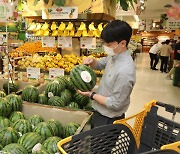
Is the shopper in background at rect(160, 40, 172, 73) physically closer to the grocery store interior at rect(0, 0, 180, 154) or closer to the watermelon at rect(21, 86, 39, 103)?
the grocery store interior at rect(0, 0, 180, 154)

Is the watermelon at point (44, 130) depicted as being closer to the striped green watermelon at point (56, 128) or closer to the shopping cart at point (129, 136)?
the striped green watermelon at point (56, 128)

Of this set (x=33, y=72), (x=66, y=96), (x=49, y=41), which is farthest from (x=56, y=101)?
(x=49, y=41)

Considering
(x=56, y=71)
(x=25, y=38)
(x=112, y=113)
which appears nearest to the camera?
(x=112, y=113)

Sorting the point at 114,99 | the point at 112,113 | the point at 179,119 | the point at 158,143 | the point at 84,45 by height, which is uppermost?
the point at 84,45

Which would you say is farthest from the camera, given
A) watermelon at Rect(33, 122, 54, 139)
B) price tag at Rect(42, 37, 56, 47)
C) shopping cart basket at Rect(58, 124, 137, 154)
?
price tag at Rect(42, 37, 56, 47)

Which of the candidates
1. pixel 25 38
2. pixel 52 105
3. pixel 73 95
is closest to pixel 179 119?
pixel 73 95

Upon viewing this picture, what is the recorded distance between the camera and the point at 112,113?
74.6 inches

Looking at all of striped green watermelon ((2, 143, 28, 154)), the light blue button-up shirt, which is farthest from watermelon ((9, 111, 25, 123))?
the light blue button-up shirt

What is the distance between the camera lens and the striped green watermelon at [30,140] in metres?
1.64

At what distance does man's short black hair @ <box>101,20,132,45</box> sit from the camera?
1.71 metres

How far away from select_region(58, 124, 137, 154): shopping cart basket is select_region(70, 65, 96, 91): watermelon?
0.59m

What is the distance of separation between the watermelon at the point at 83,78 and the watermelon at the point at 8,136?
0.67 metres

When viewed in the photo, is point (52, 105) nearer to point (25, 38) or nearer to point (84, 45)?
point (84, 45)

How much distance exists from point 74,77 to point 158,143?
35.8 inches
